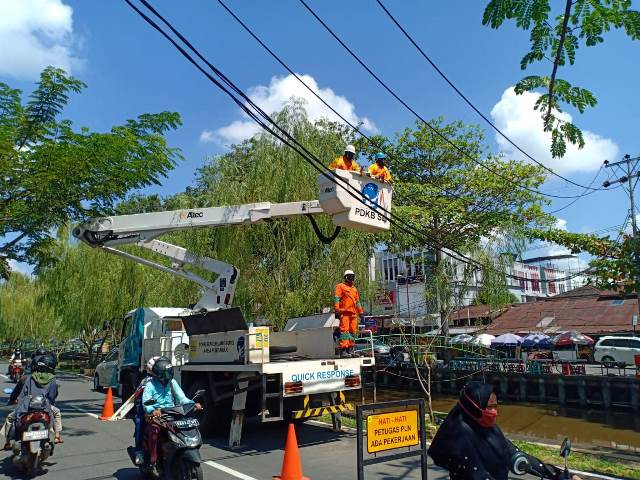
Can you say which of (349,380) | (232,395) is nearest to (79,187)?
(232,395)

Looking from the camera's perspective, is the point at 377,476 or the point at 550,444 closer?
the point at 377,476

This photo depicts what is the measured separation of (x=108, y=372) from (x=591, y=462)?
44.1 ft

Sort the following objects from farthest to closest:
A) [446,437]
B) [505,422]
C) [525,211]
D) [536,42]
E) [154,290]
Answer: [525,211] < [154,290] < [505,422] < [536,42] < [446,437]

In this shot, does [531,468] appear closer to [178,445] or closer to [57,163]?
[178,445]

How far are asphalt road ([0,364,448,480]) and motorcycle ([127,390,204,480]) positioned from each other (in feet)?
3.39

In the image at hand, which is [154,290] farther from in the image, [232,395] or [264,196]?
[232,395]

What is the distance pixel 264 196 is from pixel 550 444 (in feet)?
31.1

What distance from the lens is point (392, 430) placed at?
206 inches

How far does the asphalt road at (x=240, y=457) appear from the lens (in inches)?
275

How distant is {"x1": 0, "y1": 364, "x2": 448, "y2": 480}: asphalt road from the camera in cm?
698

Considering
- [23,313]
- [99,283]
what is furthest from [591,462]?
[23,313]

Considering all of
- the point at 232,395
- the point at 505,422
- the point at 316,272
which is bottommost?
the point at 505,422

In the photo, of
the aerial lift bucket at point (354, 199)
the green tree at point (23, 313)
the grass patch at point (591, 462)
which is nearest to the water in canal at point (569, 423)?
the grass patch at point (591, 462)

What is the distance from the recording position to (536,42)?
4363 millimetres
